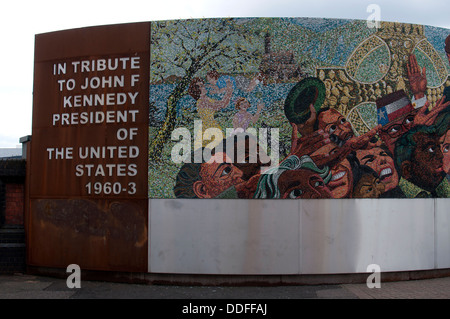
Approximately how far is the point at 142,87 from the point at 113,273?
3750mm

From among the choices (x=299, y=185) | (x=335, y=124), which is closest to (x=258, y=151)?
(x=299, y=185)

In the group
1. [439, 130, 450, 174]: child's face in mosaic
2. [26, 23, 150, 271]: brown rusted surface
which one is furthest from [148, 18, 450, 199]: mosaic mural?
[439, 130, 450, 174]: child's face in mosaic

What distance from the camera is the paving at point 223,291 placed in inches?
336

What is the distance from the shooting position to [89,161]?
9.91m

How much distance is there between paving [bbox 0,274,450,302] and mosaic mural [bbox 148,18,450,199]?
1.73 metres

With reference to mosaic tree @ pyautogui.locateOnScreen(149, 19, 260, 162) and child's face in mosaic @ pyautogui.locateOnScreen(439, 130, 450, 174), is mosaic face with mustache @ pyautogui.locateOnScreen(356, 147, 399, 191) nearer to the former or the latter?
child's face in mosaic @ pyautogui.locateOnScreen(439, 130, 450, 174)

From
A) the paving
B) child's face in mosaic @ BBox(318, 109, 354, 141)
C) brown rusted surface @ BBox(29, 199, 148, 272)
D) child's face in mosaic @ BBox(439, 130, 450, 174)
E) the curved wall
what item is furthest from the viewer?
child's face in mosaic @ BBox(439, 130, 450, 174)

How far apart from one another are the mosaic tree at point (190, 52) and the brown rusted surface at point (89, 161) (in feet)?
0.86

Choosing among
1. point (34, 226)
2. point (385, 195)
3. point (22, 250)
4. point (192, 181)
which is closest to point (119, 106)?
point (192, 181)

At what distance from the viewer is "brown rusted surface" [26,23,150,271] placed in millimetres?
9625

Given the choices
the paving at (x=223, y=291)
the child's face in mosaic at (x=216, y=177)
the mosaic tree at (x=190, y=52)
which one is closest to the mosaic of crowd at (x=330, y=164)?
the child's face in mosaic at (x=216, y=177)

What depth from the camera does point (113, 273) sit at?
31.9 feet

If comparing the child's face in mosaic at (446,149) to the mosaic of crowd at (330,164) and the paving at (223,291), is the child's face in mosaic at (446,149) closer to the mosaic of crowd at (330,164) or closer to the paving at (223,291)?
the mosaic of crowd at (330,164)
